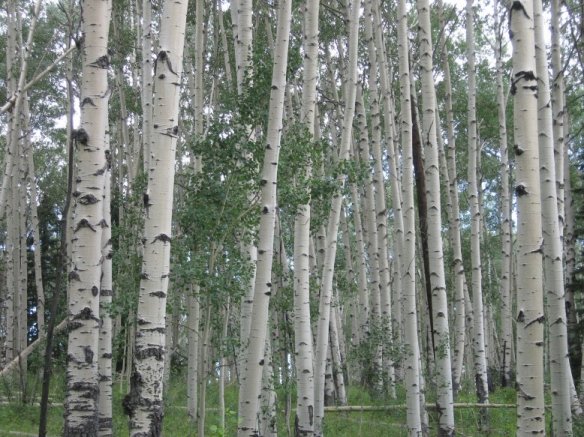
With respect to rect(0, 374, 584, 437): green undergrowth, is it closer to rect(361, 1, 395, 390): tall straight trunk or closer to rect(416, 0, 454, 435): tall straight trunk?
rect(361, 1, 395, 390): tall straight trunk

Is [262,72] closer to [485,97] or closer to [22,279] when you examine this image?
[22,279]

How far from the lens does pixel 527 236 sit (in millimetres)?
3840

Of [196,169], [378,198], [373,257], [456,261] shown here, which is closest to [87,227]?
[196,169]

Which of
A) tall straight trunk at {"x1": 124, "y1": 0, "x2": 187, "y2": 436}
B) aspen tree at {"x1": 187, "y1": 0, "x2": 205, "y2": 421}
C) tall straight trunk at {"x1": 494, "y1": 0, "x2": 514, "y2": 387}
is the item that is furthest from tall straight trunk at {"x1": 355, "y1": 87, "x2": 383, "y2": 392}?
tall straight trunk at {"x1": 124, "y1": 0, "x2": 187, "y2": 436}

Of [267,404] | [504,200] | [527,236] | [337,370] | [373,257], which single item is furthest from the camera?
[373,257]

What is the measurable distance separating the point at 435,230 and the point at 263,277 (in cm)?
287

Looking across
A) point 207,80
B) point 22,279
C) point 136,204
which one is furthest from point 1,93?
point 136,204

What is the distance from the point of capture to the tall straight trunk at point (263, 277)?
543cm

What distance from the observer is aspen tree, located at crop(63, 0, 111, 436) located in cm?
466

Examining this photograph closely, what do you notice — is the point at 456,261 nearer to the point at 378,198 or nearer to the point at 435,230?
the point at 435,230

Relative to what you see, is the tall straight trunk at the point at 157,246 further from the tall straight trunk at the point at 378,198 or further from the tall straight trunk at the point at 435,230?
the tall straight trunk at the point at 378,198

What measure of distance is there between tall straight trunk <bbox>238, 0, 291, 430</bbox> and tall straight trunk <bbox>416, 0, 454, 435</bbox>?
2.49 metres

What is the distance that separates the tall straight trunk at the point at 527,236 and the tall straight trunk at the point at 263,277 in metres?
2.32

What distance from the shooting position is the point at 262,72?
6.83m
